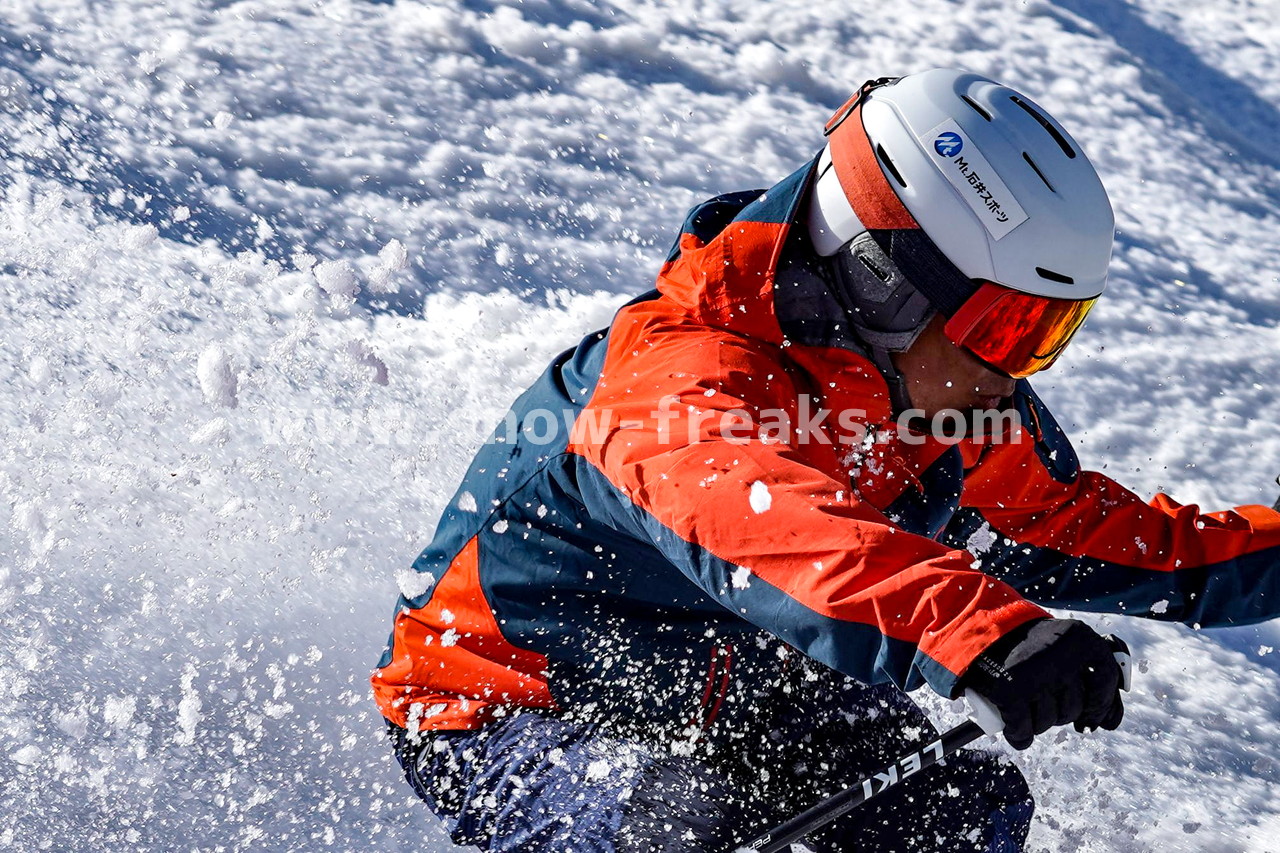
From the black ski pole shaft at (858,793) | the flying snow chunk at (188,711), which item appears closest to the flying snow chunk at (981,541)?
the black ski pole shaft at (858,793)

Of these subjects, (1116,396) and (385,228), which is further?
(385,228)

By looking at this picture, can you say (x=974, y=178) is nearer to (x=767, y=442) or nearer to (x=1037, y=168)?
(x=1037, y=168)

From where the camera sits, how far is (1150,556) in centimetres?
313

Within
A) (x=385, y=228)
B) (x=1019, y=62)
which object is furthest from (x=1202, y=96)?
(x=385, y=228)

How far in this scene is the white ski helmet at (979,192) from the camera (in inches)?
101

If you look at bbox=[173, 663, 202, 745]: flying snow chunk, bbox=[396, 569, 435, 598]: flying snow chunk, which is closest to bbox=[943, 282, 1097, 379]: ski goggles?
bbox=[396, 569, 435, 598]: flying snow chunk

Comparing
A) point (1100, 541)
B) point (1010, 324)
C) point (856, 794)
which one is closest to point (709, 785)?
point (856, 794)

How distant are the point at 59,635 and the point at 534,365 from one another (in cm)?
217

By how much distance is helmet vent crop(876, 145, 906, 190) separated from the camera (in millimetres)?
2627

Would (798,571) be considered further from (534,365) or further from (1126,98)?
(1126,98)

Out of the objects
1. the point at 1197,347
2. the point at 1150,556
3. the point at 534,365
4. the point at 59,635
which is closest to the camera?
the point at 1150,556

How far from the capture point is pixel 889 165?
2.65 metres

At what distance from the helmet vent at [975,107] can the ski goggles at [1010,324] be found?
0.40 m

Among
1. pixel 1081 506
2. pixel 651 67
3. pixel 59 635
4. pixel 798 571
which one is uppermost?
pixel 798 571
